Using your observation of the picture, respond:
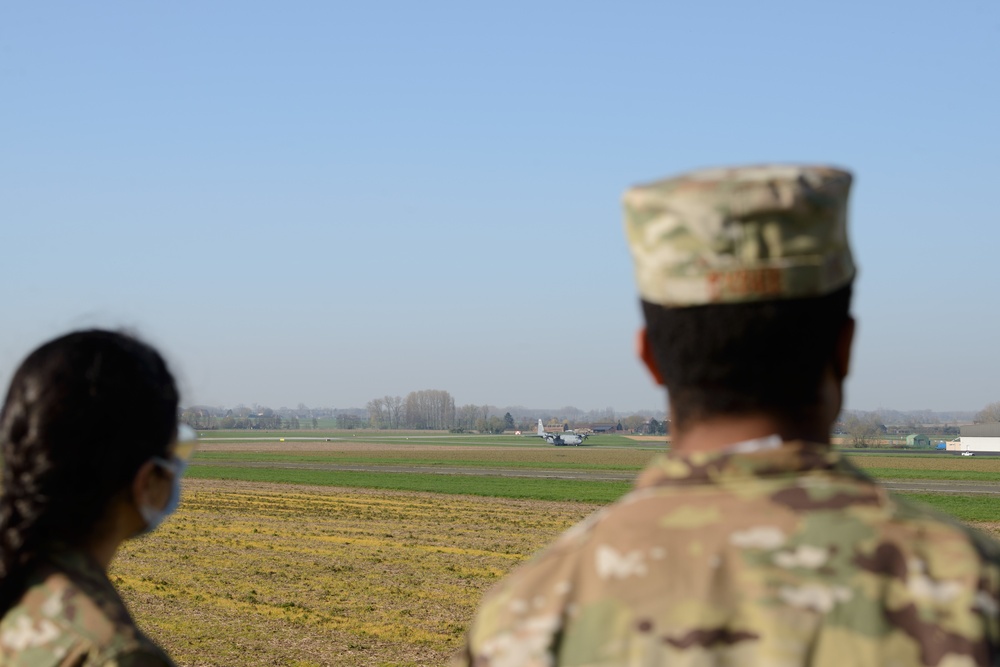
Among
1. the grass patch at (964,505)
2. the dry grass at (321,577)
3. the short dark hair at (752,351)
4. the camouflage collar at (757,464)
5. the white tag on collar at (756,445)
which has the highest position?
the short dark hair at (752,351)

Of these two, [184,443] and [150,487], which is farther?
[184,443]

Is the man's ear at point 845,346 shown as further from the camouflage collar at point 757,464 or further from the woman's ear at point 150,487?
the woman's ear at point 150,487

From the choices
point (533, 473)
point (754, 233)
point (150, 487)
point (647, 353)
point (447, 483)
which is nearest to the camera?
point (754, 233)

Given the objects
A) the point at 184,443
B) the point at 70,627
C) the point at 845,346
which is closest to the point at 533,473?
the point at 184,443

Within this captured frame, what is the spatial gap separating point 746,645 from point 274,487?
48652mm

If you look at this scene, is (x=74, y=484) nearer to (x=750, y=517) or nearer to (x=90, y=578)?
(x=90, y=578)

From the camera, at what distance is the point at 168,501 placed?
9.32 feet

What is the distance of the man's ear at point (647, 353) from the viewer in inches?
83.7

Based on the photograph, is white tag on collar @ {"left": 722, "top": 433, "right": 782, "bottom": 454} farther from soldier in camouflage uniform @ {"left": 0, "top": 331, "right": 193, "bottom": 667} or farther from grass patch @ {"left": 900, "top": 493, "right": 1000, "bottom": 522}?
grass patch @ {"left": 900, "top": 493, "right": 1000, "bottom": 522}

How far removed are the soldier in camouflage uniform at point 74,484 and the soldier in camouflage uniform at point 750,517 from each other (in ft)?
3.20

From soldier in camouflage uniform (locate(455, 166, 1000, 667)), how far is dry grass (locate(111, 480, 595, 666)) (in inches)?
446

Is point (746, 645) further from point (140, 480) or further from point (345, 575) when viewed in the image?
point (345, 575)

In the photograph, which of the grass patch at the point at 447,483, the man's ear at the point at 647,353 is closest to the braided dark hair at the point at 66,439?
the man's ear at the point at 647,353

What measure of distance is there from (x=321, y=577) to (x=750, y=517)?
725 inches
